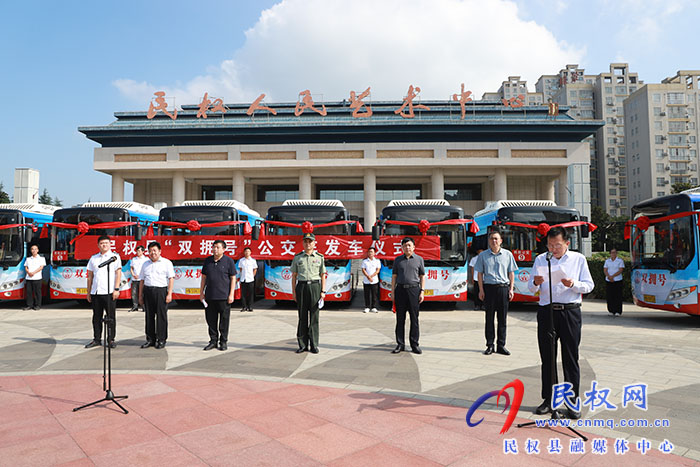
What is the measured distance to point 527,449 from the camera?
3.46 metres

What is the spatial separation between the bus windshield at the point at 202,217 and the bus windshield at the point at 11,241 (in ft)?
13.0

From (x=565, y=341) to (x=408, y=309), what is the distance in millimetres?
3069

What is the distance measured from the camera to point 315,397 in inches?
188

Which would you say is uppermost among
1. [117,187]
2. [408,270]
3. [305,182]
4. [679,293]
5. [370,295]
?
[305,182]

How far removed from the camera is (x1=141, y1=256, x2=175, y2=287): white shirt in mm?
7402

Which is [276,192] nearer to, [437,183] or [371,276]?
[437,183]

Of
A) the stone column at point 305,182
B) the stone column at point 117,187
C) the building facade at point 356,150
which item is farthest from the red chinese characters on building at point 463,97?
the stone column at point 117,187

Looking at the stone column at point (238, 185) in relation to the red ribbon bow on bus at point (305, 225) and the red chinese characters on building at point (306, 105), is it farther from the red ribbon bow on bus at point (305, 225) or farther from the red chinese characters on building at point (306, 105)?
the red ribbon bow on bus at point (305, 225)

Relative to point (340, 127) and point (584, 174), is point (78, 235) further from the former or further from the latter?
point (584, 174)

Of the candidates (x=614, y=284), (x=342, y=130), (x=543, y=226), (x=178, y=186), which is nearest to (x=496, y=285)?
(x=543, y=226)

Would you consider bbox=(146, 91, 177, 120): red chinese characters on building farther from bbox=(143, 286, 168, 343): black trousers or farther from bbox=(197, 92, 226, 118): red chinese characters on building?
bbox=(143, 286, 168, 343): black trousers

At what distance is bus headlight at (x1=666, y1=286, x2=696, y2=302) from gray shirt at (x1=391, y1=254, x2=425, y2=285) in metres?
6.16

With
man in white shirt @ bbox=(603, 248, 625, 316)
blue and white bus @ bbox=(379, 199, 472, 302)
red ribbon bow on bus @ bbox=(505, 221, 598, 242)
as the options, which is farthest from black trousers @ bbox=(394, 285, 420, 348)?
man in white shirt @ bbox=(603, 248, 625, 316)

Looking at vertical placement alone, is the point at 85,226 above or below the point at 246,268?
above
